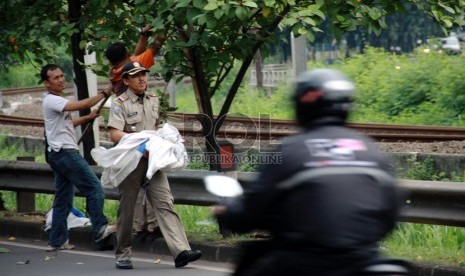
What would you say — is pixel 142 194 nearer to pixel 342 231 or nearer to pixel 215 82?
pixel 215 82

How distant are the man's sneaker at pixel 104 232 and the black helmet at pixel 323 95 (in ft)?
20.0

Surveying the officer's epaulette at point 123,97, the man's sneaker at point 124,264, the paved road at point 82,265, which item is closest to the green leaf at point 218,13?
the officer's epaulette at point 123,97

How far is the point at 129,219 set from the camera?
940 cm

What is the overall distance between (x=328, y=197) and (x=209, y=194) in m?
5.99

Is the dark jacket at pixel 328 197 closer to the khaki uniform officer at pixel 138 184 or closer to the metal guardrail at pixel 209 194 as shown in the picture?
the metal guardrail at pixel 209 194

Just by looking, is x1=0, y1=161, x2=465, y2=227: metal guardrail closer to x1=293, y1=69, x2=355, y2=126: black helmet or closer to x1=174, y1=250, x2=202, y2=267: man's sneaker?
x1=174, y1=250, x2=202, y2=267: man's sneaker

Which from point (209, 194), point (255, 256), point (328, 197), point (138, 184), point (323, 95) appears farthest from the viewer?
point (209, 194)

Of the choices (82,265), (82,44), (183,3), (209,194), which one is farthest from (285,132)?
(183,3)

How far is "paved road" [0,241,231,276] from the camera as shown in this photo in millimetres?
9312

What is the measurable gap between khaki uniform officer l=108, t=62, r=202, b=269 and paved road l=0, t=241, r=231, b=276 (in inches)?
6.7

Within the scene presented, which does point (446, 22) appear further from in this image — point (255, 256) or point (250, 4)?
point (255, 256)

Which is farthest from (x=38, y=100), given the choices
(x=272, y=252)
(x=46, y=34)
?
(x=272, y=252)

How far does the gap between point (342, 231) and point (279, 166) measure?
39 centimetres

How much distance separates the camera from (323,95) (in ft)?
14.8
